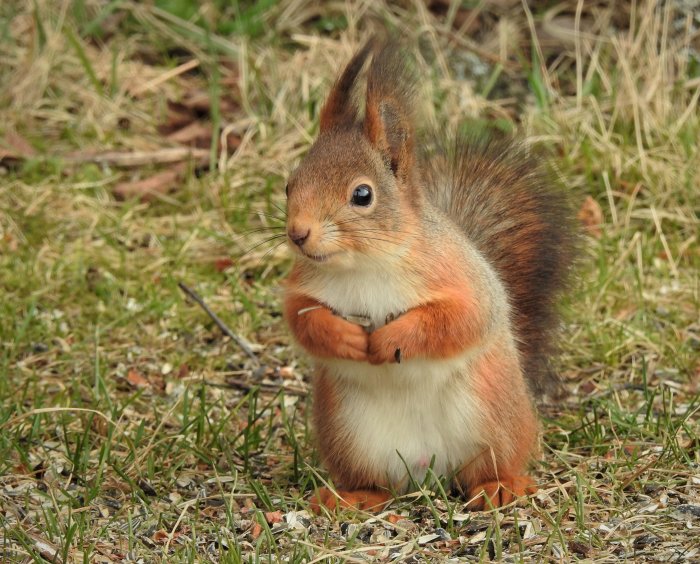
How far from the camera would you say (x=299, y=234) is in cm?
246

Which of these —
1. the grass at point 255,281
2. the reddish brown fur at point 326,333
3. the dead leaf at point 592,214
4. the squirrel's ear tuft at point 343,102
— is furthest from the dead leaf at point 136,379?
the dead leaf at point 592,214

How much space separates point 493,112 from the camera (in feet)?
16.6

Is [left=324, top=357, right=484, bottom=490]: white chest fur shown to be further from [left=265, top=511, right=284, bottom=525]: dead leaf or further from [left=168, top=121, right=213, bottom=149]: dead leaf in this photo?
[left=168, top=121, right=213, bottom=149]: dead leaf

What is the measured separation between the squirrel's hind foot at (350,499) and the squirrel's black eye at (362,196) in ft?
2.13

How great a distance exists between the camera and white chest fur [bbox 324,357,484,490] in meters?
2.67

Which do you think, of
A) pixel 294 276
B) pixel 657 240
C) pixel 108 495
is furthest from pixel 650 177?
pixel 108 495

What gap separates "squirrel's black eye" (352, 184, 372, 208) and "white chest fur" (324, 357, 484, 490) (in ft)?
1.11

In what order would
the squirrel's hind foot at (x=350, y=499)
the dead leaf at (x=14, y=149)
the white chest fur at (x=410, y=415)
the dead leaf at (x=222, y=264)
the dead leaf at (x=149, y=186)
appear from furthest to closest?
the dead leaf at (x=14, y=149) < the dead leaf at (x=149, y=186) < the dead leaf at (x=222, y=264) < the squirrel's hind foot at (x=350, y=499) < the white chest fur at (x=410, y=415)

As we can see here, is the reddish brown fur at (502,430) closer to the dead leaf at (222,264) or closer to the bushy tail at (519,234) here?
the bushy tail at (519,234)

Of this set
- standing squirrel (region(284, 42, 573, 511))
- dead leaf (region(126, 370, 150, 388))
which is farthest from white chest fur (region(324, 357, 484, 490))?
dead leaf (region(126, 370, 150, 388))

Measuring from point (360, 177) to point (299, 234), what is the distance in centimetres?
22

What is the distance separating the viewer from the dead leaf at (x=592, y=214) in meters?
4.43

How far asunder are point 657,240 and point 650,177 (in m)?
0.36

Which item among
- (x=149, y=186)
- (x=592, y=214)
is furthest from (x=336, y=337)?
(x=149, y=186)
